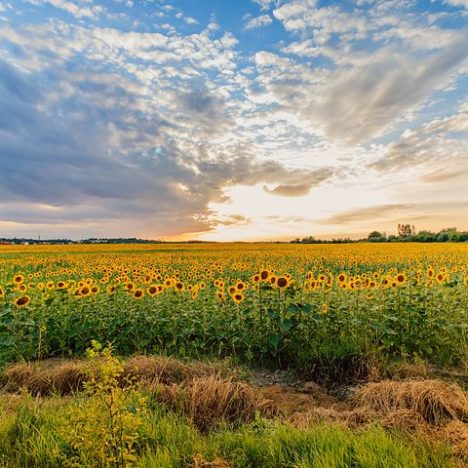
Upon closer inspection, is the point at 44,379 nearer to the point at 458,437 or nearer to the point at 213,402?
the point at 213,402

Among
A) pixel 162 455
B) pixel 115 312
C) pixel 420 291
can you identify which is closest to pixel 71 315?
pixel 115 312

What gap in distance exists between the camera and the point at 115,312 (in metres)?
7.16

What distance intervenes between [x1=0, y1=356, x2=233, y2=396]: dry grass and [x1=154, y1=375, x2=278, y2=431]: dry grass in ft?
1.68

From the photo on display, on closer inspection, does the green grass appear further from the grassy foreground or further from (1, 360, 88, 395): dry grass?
(1, 360, 88, 395): dry grass

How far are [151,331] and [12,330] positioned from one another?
2.45 m

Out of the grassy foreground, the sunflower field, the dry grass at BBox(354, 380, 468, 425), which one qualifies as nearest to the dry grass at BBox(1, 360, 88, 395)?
the grassy foreground

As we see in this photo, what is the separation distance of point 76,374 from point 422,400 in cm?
415

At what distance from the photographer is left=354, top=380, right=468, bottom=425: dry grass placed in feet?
12.3

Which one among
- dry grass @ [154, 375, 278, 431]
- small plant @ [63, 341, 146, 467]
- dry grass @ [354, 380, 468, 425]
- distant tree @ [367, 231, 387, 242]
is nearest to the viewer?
small plant @ [63, 341, 146, 467]

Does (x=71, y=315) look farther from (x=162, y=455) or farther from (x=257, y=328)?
(x=162, y=455)

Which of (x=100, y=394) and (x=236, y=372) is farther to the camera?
(x=236, y=372)

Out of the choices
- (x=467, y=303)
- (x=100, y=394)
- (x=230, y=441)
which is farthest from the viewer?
(x=467, y=303)

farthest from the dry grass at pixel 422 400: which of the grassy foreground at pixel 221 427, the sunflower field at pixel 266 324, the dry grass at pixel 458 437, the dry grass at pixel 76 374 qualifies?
the dry grass at pixel 76 374

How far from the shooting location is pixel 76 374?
5.00m
